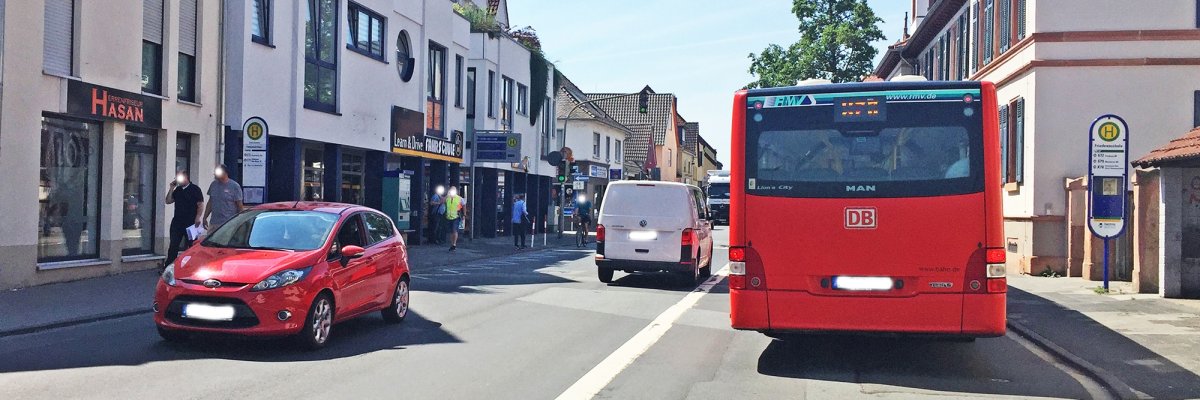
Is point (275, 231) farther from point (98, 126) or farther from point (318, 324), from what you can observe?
point (98, 126)

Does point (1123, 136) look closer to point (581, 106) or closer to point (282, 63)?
point (282, 63)

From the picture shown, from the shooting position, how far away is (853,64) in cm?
4925

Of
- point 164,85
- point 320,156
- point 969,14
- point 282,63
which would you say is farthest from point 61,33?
point 969,14

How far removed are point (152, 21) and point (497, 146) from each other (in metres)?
16.2

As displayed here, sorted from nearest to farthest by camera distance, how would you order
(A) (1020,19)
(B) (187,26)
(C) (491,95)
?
(B) (187,26), (A) (1020,19), (C) (491,95)

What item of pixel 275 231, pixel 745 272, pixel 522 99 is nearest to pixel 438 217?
pixel 522 99

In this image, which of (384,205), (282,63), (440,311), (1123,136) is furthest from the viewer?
(384,205)

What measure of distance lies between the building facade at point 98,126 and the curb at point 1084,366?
520 inches

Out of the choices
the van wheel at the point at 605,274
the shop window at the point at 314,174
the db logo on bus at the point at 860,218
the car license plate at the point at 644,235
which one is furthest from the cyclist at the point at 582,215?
the db logo on bus at the point at 860,218

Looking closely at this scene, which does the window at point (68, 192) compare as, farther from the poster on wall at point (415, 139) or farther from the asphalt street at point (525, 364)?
the poster on wall at point (415, 139)

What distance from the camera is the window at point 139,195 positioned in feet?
56.5

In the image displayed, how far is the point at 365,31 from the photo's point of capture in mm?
25703

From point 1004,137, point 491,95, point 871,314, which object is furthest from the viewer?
point 491,95

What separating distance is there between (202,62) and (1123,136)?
15560mm
